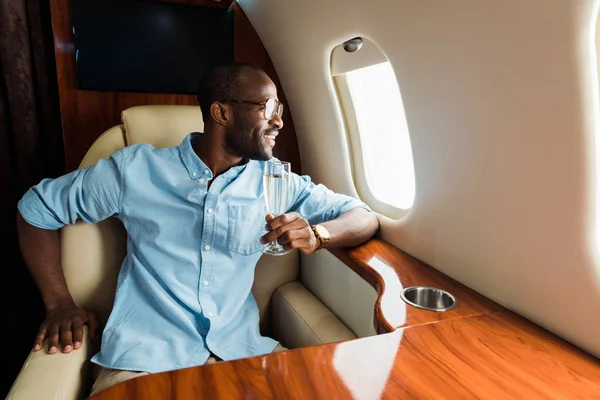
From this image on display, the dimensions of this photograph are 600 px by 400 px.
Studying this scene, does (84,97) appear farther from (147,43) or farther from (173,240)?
(173,240)

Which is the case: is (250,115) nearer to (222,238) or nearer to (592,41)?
(222,238)

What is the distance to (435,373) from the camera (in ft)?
2.99

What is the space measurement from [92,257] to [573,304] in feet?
5.24

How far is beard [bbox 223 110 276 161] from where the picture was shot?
164 centimetres

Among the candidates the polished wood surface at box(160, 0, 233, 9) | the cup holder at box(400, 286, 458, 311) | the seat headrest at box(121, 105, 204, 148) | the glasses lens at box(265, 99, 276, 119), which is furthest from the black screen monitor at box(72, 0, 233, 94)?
the cup holder at box(400, 286, 458, 311)

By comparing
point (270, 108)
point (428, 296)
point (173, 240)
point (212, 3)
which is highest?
point (212, 3)

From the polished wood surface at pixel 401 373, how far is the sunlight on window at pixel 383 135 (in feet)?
3.09

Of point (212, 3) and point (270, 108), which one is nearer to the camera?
point (270, 108)

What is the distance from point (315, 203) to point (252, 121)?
44 cm

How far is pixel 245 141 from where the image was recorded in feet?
5.43

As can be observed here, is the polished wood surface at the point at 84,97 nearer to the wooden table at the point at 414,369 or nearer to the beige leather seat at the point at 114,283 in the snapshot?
the beige leather seat at the point at 114,283

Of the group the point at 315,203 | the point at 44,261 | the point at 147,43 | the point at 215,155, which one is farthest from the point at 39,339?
the point at 147,43

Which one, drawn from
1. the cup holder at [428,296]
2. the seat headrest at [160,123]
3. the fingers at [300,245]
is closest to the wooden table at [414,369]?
the cup holder at [428,296]

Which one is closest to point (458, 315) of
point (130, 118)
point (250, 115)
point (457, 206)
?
point (457, 206)
